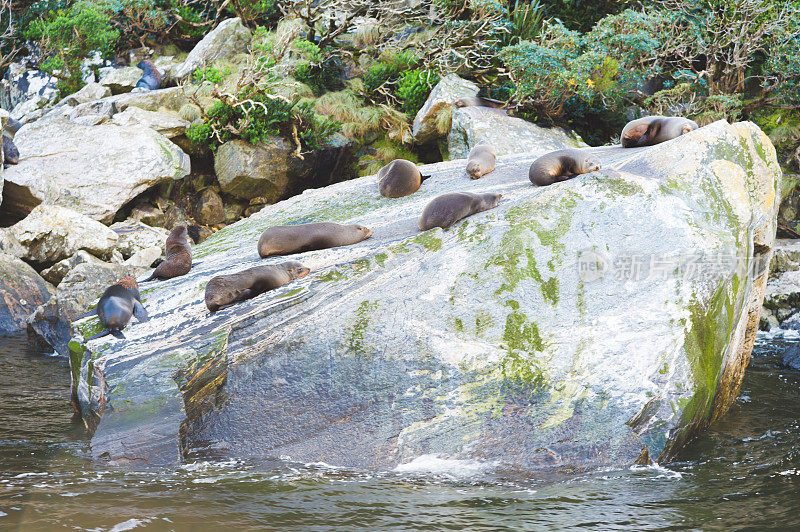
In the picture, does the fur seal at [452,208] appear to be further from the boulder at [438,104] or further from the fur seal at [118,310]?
the boulder at [438,104]

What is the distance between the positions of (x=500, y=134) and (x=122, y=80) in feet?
35.2

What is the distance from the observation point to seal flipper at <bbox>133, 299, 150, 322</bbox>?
5070 millimetres

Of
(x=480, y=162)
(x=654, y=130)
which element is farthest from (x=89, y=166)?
(x=654, y=130)

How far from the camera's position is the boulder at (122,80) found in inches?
650

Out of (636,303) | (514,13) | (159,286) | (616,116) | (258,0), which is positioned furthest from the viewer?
(258,0)

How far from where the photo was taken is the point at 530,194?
17.7 ft

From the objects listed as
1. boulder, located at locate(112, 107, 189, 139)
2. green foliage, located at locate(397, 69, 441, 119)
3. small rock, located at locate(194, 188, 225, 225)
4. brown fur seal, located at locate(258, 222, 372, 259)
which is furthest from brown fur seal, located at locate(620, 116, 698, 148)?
boulder, located at locate(112, 107, 189, 139)

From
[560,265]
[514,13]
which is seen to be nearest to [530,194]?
[560,265]

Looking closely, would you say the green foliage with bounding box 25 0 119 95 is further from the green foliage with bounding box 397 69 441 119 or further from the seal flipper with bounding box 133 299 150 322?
the seal flipper with bounding box 133 299 150 322

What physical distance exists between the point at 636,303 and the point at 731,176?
5.15ft

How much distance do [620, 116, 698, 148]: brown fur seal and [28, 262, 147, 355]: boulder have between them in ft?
22.5

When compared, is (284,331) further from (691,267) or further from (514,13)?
(514,13)

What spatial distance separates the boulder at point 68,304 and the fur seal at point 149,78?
348 inches

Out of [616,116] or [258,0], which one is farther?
[258,0]
